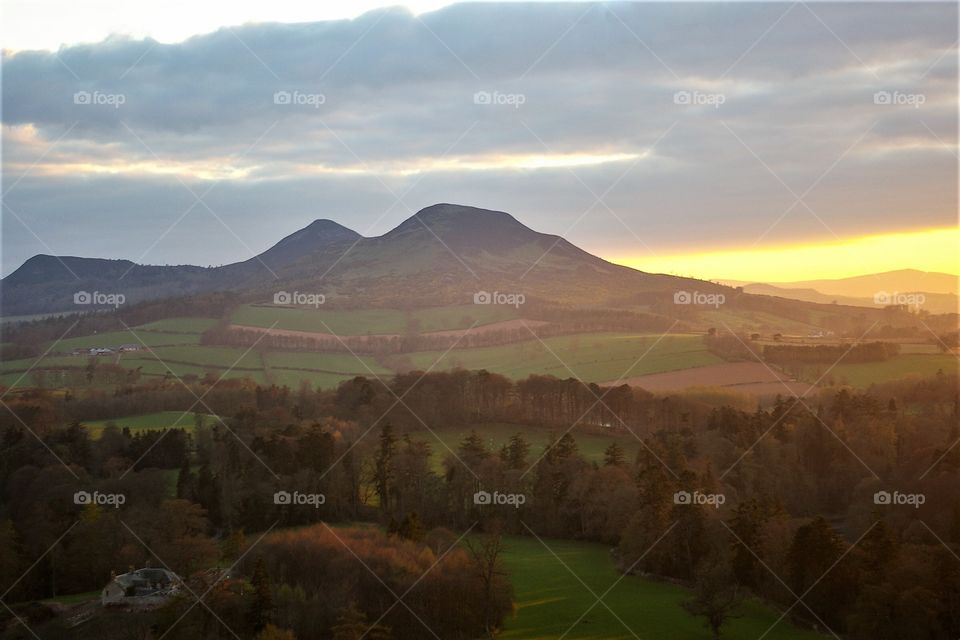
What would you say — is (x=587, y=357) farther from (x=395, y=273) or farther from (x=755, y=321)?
(x=395, y=273)

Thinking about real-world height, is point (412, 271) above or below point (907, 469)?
above

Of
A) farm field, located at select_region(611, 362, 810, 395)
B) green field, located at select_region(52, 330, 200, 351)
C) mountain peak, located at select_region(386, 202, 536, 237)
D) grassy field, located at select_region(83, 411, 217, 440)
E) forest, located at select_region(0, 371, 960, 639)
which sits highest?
mountain peak, located at select_region(386, 202, 536, 237)

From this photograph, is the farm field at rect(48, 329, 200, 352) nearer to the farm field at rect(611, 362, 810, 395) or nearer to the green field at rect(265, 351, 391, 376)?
the green field at rect(265, 351, 391, 376)

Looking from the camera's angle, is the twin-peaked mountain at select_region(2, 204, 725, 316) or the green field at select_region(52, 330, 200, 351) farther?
the twin-peaked mountain at select_region(2, 204, 725, 316)

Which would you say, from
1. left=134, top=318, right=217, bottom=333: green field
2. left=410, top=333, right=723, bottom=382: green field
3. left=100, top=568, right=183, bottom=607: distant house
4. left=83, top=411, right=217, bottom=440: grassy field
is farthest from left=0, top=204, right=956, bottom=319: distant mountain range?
left=100, top=568, right=183, bottom=607: distant house

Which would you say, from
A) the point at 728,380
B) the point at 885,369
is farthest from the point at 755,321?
the point at 728,380

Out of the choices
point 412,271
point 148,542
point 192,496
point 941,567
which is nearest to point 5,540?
point 148,542

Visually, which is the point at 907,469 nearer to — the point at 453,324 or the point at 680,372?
the point at 680,372
